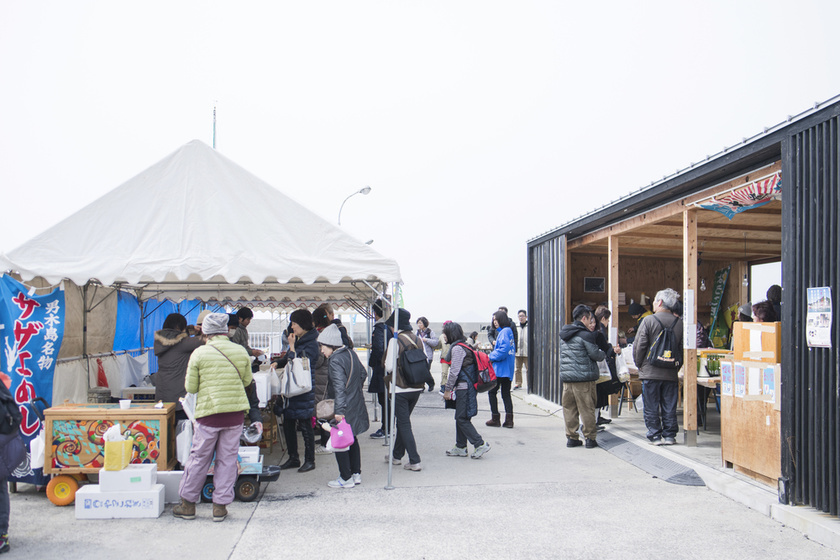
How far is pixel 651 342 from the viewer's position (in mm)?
7398

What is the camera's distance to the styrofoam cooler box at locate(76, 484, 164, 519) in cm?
498

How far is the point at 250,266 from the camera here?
5895 mm

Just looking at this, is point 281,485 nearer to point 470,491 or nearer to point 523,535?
point 470,491

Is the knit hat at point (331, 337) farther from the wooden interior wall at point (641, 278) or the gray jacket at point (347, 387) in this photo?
the wooden interior wall at point (641, 278)

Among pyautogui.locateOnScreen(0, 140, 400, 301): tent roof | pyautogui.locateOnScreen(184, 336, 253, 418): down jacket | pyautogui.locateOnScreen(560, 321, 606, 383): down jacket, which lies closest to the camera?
pyautogui.locateOnScreen(184, 336, 253, 418): down jacket

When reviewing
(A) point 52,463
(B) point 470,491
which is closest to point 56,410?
(A) point 52,463

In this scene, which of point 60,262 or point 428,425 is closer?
point 60,262

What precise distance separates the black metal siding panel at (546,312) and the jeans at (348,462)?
561 cm

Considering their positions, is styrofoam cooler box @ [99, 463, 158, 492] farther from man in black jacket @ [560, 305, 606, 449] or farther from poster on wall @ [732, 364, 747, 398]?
poster on wall @ [732, 364, 747, 398]

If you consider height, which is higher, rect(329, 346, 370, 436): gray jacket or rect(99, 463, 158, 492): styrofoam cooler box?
rect(329, 346, 370, 436): gray jacket

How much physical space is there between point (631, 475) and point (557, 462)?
0.88 m

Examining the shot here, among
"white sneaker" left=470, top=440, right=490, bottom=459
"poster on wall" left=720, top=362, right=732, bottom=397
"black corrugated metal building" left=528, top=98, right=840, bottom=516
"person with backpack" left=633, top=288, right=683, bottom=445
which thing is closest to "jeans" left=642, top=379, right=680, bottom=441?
"person with backpack" left=633, top=288, right=683, bottom=445

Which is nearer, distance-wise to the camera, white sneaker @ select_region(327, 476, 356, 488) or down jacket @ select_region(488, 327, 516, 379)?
white sneaker @ select_region(327, 476, 356, 488)

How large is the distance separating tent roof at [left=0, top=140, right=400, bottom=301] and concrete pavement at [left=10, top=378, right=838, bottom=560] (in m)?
2.11
